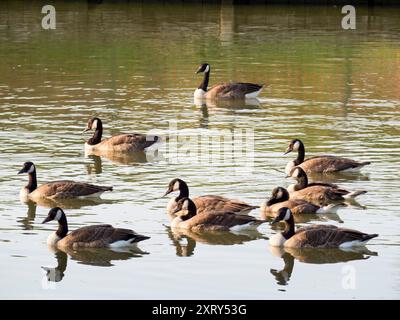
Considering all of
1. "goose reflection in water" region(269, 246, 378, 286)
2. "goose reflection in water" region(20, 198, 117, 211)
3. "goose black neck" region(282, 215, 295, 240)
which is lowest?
"goose reflection in water" region(269, 246, 378, 286)

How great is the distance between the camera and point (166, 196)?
25.9 meters

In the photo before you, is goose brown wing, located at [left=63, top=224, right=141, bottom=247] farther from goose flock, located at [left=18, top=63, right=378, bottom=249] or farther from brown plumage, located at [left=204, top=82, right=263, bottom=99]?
brown plumage, located at [left=204, top=82, right=263, bottom=99]

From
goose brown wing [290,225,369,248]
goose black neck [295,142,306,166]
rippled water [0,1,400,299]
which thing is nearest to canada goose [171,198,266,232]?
rippled water [0,1,400,299]

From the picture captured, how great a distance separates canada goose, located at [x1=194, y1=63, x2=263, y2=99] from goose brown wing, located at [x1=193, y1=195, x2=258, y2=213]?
1537cm

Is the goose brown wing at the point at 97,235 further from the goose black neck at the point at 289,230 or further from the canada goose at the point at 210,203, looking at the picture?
the goose black neck at the point at 289,230

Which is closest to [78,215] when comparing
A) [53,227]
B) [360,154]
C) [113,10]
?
[53,227]

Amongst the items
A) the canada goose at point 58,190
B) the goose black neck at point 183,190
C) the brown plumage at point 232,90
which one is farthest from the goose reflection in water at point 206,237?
the brown plumage at point 232,90

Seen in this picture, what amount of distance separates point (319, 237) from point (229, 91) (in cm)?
1828

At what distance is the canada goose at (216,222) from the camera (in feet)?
75.8

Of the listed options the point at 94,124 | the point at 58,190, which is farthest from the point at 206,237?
the point at 94,124

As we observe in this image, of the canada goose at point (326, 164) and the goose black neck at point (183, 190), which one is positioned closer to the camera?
the goose black neck at point (183, 190)

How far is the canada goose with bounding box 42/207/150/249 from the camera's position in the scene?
21.7 m

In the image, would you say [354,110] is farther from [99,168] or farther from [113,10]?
[113,10]

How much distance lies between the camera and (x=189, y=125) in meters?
34.8
